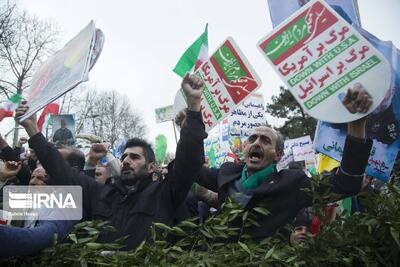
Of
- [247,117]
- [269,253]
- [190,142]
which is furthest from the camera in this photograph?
[247,117]

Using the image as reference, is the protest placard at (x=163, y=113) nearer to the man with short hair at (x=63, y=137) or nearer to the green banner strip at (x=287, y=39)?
the man with short hair at (x=63, y=137)

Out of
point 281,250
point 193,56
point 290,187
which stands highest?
point 193,56

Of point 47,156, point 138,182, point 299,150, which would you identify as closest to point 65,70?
point 47,156

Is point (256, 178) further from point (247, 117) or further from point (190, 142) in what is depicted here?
point (247, 117)

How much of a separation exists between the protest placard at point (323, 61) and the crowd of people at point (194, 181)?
0.08 metres

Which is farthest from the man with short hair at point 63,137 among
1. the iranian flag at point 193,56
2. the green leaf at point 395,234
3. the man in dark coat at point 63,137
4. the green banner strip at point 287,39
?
the green leaf at point 395,234

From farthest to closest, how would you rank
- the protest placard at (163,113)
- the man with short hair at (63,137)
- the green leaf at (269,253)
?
the protest placard at (163,113), the man with short hair at (63,137), the green leaf at (269,253)

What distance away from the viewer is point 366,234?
1531 millimetres

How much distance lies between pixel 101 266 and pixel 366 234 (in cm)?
99

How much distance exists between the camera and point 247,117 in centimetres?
757

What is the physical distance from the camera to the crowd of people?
225 cm

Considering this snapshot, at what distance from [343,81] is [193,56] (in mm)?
A: 2493

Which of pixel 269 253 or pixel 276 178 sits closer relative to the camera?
pixel 269 253

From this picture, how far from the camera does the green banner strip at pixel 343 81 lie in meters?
2.22
